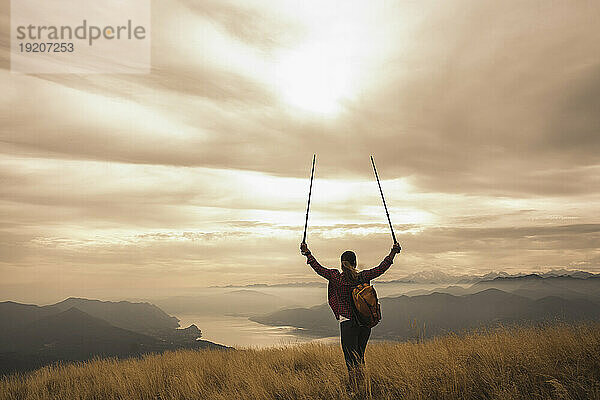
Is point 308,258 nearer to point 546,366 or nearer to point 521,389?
point 521,389

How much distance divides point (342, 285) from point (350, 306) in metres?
0.38

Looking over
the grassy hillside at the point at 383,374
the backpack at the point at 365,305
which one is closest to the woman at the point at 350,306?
the backpack at the point at 365,305

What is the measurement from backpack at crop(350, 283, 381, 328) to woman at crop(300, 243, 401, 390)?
0.41 ft

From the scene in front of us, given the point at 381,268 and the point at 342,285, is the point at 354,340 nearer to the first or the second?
the point at 342,285

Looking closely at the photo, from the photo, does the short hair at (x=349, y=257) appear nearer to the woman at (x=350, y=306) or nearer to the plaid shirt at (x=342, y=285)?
the woman at (x=350, y=306)

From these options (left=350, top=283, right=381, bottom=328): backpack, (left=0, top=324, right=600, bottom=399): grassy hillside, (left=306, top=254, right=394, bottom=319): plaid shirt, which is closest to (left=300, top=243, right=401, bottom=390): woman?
(left=306, top=254, right=394, bottom=319): plaid shirt

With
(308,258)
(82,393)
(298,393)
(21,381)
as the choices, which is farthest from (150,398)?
(21,381)

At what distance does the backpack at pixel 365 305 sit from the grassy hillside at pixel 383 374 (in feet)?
3.57

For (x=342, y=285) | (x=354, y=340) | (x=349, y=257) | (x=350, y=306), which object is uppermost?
(x=349, y=257)

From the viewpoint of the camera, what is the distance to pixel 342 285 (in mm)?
7965

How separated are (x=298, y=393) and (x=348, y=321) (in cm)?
161

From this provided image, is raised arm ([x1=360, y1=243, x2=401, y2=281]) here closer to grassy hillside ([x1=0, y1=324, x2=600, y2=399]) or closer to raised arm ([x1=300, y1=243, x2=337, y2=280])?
raised arm ([x1=300, y1=243, x2=337, y2=280])

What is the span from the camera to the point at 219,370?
1141 cm

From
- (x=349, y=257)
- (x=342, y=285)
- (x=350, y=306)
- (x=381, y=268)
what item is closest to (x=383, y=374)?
(x=350, y=306)
